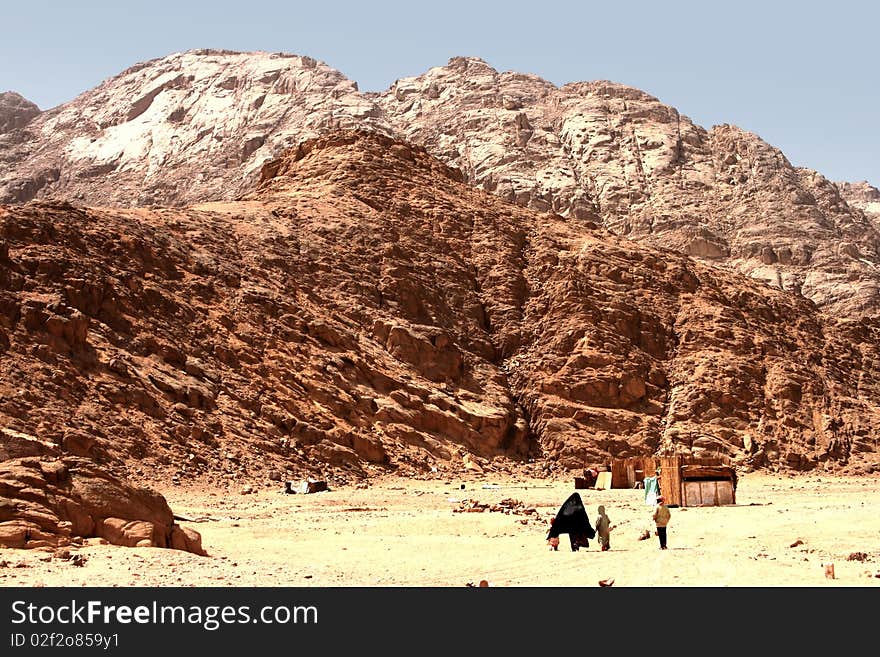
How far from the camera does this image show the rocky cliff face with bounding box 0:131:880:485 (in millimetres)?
28094

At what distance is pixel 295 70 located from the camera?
3575 inches

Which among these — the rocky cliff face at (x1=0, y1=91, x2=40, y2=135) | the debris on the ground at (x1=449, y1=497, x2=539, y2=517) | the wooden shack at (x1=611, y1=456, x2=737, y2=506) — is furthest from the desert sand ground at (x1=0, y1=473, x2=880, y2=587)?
the rocky cliff face at (x1=0, y1=91, x2=40, y2=135)

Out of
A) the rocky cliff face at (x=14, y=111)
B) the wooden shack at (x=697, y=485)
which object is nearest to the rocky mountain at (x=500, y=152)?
the rocky cliff face at (x=14, y=111)

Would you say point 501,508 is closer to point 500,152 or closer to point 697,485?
point 697,485

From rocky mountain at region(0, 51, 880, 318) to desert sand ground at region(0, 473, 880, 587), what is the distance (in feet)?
137

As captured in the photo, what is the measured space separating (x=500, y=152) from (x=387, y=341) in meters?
41.9

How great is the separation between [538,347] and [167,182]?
48.0 metres

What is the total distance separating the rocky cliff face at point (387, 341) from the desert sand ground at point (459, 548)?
4144 mm

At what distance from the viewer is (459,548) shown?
15.1 m

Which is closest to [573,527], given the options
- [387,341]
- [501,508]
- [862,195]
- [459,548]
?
[459,548]

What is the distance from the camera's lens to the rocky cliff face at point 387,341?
28094 millimetres

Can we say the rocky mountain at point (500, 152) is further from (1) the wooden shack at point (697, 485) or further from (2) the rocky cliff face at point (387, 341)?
(1) the wooden shack at point (697, 485)
